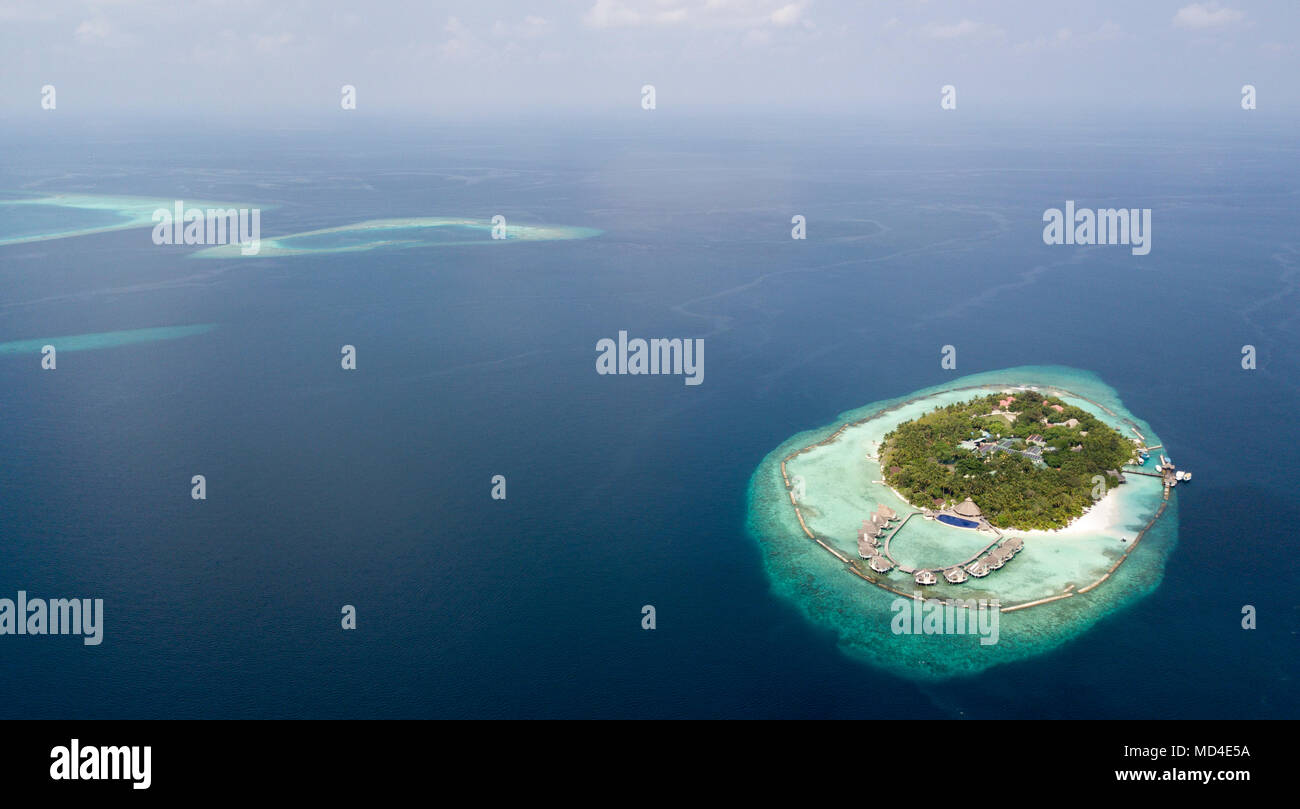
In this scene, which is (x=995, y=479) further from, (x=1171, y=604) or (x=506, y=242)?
(x=506, y=242)

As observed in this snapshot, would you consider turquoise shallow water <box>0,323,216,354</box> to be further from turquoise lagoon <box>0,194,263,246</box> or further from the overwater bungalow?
the overwater bungalow

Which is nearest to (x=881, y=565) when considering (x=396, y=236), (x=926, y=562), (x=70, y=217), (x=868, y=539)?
(x=868, y=539)

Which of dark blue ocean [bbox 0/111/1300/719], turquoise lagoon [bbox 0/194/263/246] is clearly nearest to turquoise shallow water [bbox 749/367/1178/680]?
dark blue ocean [bbox 0/111/1300/719]

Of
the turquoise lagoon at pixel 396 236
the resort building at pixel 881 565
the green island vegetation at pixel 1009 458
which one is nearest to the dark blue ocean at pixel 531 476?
the resort building at pixel 881 565

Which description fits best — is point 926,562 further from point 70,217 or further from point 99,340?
point 70,217

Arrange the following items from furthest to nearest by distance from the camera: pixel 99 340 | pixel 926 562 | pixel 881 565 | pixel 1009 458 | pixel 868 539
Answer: pixel 99 340
pixel 1009 458
pixel 868 539
pixel 926 562
pixel 881 565
